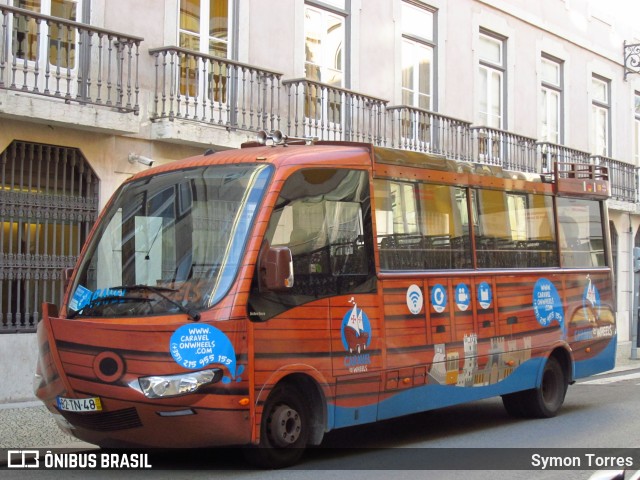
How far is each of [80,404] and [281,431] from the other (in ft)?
5.31

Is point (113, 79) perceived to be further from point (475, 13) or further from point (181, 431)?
point (475, 13)

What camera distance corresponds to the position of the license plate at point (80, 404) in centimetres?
816

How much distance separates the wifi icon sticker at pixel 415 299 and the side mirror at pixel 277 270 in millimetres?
2006

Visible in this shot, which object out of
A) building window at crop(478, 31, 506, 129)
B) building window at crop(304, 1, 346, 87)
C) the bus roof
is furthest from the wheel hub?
building window at crop(478, 31, 506, 129)

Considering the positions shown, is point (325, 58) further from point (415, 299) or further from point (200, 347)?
point (200, 347)

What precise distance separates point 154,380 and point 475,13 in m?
17.3

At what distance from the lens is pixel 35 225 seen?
13.4m

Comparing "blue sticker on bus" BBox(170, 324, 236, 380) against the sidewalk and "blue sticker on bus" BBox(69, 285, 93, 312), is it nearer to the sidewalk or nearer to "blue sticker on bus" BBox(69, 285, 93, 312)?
"blue sticker on bus" BBox(69, 285, 93, 312)

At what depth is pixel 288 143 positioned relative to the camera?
992cm

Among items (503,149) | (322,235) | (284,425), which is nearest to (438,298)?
(322,235)

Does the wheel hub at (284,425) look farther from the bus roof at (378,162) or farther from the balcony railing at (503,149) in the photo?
the balcony railing at (503,149)

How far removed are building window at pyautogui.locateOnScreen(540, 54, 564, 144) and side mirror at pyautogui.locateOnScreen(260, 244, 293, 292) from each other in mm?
18471

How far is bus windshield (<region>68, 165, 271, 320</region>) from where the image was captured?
840 cm

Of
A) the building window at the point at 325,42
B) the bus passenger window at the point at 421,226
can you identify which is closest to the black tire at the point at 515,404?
the bus passenger window at the point at 421,226
